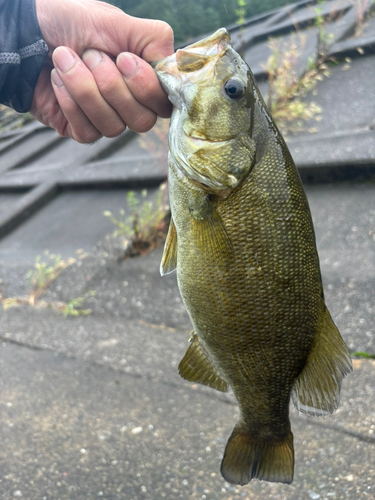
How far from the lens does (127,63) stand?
1596 millimetres

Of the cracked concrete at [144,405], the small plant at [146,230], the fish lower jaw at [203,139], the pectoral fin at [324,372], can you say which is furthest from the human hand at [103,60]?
the small plant at [146,230]

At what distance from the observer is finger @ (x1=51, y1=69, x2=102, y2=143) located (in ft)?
5.52

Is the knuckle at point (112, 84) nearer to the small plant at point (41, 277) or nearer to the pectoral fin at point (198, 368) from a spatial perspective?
the pectoral fin at point (198, 368)

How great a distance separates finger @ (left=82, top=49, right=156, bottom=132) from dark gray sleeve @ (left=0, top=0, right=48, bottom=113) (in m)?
0.23

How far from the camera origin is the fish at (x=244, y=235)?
142cm

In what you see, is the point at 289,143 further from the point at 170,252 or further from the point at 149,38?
the point at 170,252

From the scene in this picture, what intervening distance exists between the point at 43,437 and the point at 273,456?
181 centimetres

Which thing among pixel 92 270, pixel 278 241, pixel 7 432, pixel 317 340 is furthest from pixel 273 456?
pixel 92 270

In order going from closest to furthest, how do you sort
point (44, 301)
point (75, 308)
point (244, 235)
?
point (244, 235) → point (75, 308) → point (44, 301)

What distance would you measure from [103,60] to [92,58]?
50 mm

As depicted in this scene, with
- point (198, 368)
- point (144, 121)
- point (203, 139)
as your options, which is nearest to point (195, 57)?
point (203, 139)

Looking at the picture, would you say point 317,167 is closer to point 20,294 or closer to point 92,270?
point 92,270

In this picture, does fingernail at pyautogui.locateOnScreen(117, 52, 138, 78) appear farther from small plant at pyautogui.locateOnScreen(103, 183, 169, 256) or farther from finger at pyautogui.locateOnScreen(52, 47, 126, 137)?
small plant at pyautogui.locateOnScreen(103, 183, 169, 256)

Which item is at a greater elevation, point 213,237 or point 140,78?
point 140,78
